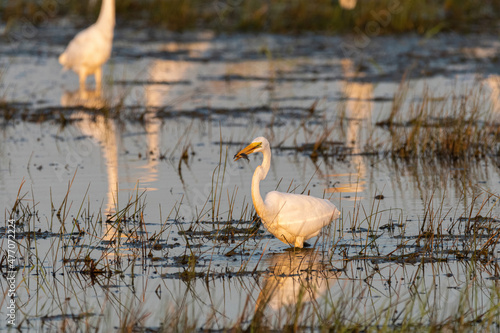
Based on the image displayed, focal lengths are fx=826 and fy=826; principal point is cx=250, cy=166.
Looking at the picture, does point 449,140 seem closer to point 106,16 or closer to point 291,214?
point 291,214

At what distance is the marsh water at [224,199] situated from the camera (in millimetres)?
5484

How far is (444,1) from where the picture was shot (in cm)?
2767

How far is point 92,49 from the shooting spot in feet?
50.5

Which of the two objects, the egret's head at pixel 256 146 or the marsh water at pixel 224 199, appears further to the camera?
the egret's head at pixel 256 146

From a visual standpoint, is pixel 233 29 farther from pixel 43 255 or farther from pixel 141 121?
pixel 43 255

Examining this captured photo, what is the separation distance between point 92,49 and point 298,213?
32.6ft

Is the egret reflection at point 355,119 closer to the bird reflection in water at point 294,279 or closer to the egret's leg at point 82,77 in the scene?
the bird reflection in water at point 294,279

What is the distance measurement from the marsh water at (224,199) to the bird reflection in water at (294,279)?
0.02 m

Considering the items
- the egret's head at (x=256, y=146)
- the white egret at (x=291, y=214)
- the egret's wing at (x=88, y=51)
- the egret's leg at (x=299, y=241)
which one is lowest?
the egret's leg at (x=299, y=241)

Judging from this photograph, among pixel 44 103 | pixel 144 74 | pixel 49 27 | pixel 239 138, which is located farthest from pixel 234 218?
pixel 49 27

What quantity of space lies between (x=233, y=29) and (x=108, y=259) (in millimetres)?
18510

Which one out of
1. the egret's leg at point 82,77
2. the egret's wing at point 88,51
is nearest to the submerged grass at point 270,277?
the egret's wing at point 88,51

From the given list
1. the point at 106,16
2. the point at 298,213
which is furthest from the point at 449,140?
the point at 106,16

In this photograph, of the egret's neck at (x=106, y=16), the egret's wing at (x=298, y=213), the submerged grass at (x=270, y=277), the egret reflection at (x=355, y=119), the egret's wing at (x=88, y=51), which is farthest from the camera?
the egret's neck at (x=106, y=16)
